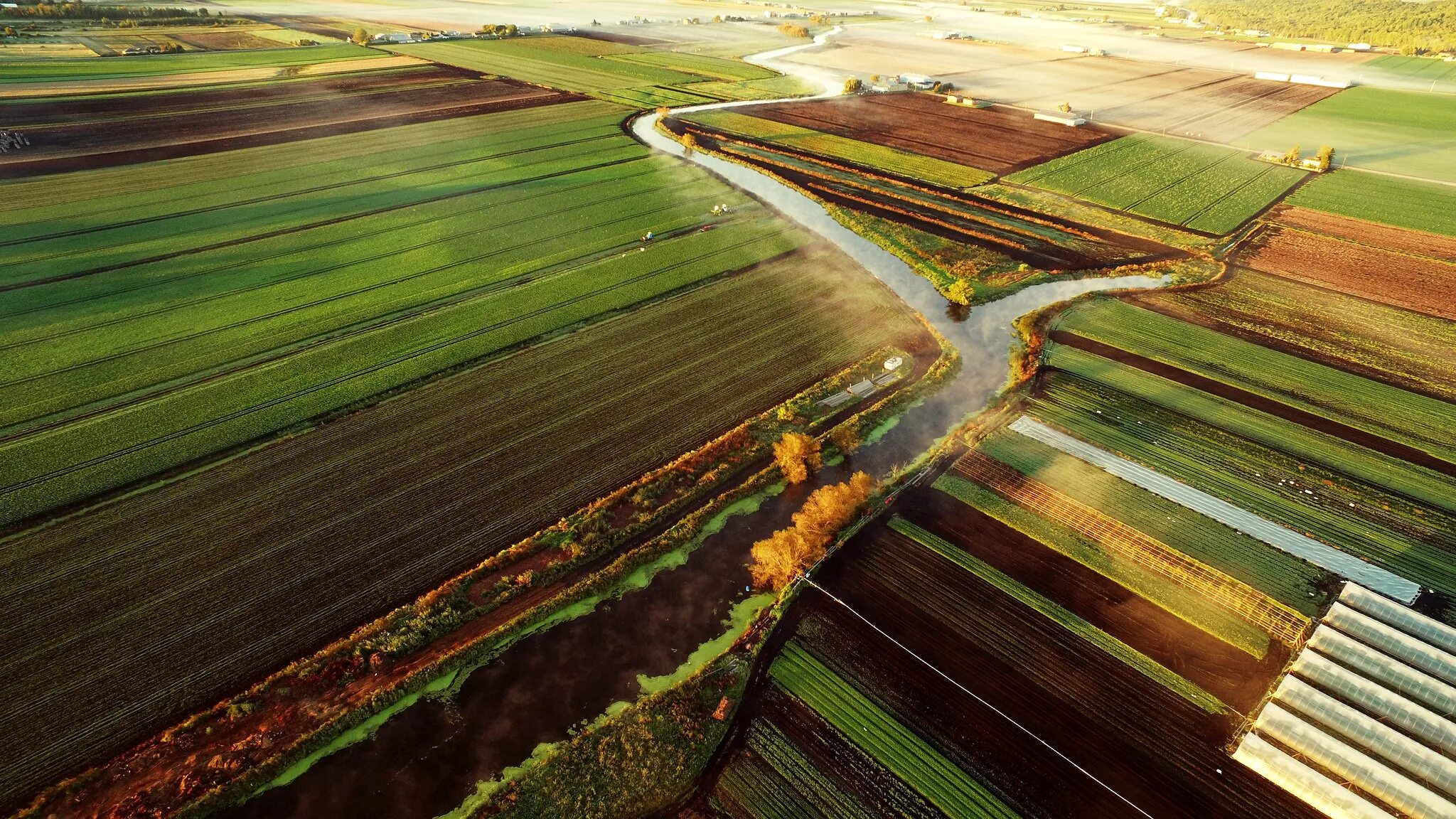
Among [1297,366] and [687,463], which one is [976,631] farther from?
[1297,366]

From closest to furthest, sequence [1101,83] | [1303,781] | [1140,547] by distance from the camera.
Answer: [1303,781] < [1140,547] < [1101,83]

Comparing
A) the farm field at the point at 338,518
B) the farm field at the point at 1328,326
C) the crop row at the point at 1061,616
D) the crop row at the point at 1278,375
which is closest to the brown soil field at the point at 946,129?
the farm field at the point at 1328,326

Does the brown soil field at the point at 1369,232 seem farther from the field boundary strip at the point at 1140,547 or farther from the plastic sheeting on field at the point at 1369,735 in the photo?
the plastic sheeting on field at the point at 1369,735

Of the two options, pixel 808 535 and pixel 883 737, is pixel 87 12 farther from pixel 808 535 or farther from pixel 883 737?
pixel 883 737

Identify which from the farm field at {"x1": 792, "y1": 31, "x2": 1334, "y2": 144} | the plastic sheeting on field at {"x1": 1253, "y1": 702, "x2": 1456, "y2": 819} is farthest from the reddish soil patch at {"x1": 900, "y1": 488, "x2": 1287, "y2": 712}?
the farm field at {"x1": 792, "y1": 31, "x2": 1334, "y2": 144}

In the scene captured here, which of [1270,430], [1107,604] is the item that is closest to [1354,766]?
[1107,604]

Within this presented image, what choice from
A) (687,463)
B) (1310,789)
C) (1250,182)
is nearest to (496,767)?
(687,463)
